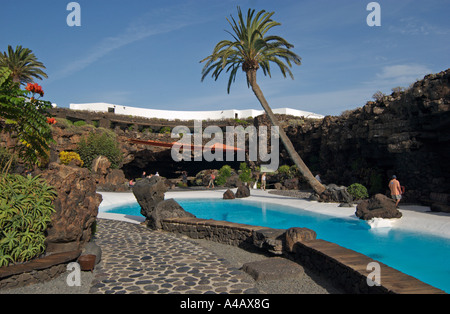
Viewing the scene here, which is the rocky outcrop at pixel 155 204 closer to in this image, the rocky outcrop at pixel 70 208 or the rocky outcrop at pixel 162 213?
the rocky outcrop at pixel 162 213

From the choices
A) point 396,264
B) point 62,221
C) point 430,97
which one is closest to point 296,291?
point 396,264

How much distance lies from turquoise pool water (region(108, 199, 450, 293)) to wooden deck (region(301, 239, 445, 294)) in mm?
2302

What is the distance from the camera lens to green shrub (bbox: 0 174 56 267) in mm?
5223

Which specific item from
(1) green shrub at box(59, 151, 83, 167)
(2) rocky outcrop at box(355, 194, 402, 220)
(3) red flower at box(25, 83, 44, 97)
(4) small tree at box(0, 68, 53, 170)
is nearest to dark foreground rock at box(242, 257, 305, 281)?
(4) small tree at box(0, 68, 53, 170)

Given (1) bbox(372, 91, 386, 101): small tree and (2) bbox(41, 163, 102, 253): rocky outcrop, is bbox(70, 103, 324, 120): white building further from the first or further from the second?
(2) bbox(41, 163, 102, 253): rocky outcrop

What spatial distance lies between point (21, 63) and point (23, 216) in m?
29.3

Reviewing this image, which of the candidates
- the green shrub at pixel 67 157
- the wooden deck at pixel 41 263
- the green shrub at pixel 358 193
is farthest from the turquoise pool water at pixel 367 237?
the green shrub at pixel 67 157

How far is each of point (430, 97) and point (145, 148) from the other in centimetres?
2382

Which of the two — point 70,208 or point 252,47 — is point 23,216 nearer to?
point 70,208

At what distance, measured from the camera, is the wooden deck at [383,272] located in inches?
149

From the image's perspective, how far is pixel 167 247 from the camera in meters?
7.85

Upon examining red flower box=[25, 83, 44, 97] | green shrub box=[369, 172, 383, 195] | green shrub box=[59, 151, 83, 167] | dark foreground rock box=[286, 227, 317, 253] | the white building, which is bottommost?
dark foreground rock box=[286, 227, 317, 253]

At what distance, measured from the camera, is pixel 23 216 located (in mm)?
5449
